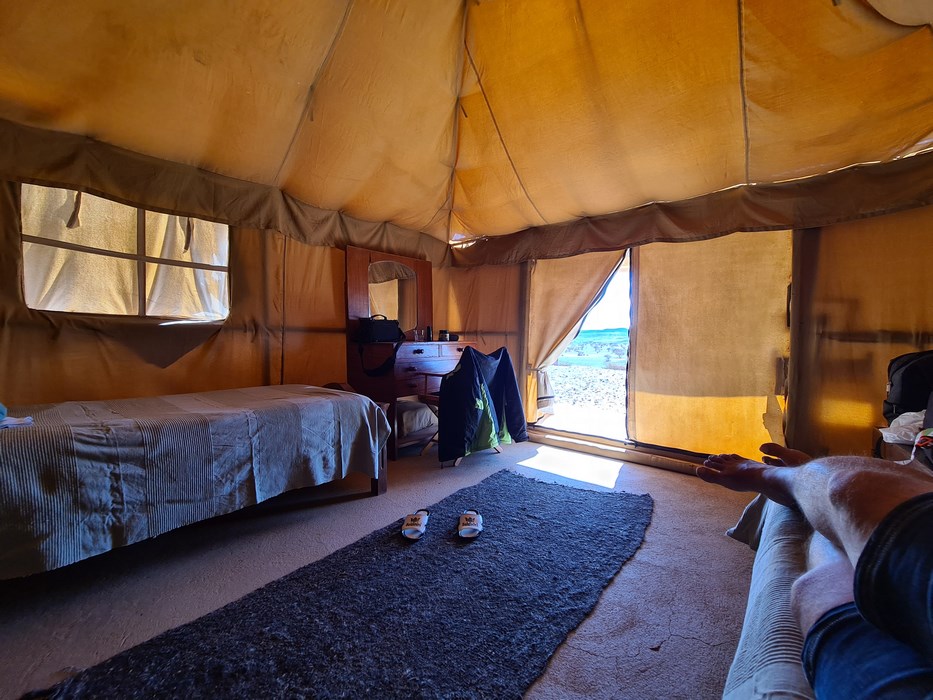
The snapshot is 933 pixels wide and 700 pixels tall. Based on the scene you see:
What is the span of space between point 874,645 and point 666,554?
1.32 meters

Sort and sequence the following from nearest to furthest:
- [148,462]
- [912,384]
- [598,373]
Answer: [148,462], [912,384], [598,373]

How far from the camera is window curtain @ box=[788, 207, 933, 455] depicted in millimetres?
2129

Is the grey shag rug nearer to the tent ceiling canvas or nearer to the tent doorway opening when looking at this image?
the tent doorway opening

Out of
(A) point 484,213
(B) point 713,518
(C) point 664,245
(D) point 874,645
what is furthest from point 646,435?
(D) point 874,645

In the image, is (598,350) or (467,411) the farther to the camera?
(598,350)

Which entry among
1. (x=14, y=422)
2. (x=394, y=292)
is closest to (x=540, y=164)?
(x=394, y=292)

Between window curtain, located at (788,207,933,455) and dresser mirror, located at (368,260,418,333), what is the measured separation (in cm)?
300

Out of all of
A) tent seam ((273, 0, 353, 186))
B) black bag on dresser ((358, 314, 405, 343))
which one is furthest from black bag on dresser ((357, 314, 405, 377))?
tent seam ((273, 0, 353, 186))

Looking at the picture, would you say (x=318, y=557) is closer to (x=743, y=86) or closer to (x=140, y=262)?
(x=140, y=262)

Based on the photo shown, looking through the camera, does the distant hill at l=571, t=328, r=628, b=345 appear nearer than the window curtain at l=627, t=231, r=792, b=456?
No

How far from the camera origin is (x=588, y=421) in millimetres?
4430

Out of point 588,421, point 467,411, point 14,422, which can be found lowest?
point 588,421

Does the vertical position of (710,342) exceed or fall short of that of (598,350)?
it exceeds it

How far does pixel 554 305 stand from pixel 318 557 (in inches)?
110
